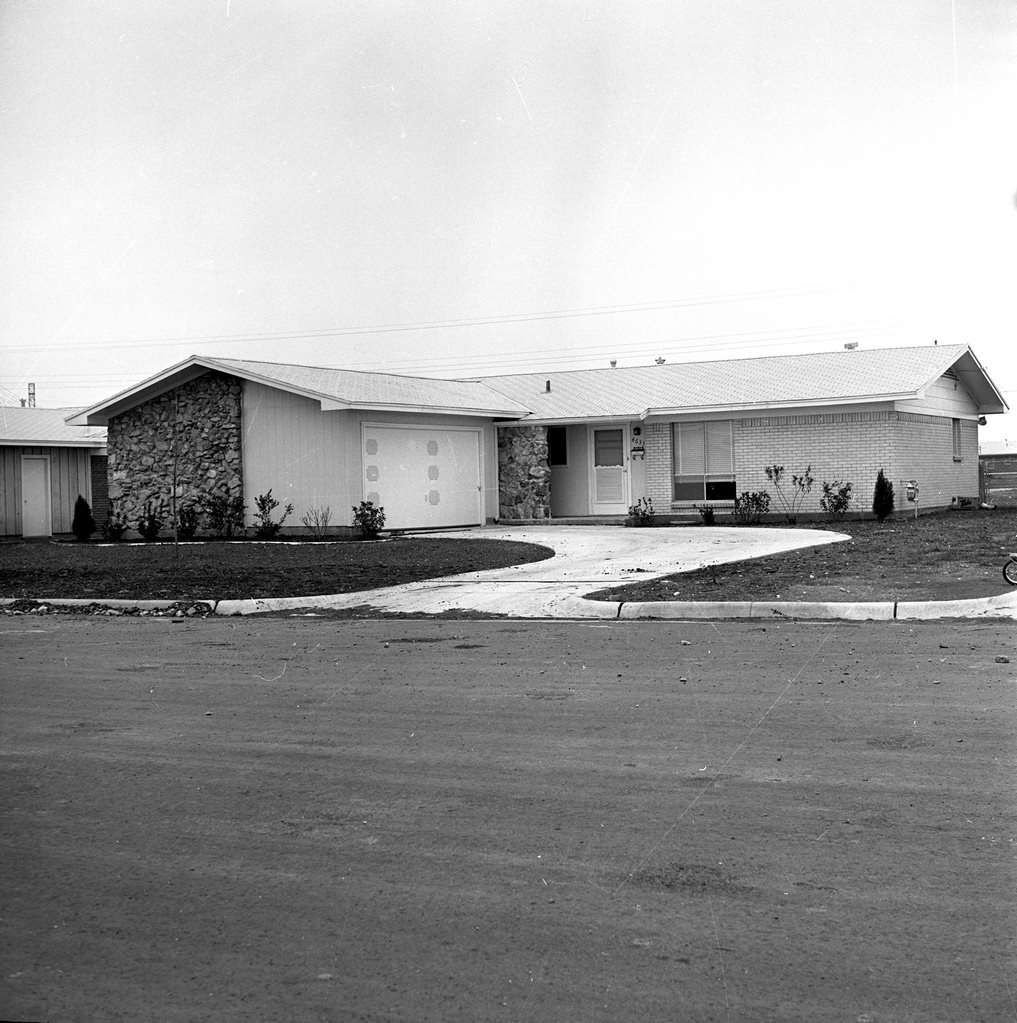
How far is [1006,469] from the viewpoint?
4025 centimetres

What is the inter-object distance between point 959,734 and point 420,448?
72.3 ft

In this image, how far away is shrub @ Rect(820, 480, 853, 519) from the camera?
27.3 metres

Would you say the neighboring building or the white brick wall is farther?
the neighboring building

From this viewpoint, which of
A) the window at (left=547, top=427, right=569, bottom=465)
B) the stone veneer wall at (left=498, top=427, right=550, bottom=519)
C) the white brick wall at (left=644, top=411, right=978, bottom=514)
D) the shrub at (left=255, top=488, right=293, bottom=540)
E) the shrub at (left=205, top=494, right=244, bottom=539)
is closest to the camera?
the shrub at (left=255, top=488, right=293, bottom=540)

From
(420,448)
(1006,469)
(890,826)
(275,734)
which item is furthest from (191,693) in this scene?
(1006,469)

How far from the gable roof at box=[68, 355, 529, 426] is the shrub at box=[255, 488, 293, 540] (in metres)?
2.47

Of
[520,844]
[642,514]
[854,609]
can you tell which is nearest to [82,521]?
[642,514]

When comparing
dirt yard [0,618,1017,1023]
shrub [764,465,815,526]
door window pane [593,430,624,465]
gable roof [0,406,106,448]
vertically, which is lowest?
dirt yard [0,618,1017,1023]

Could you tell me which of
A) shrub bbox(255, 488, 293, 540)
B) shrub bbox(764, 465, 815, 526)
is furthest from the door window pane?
shrub bbox(255, 488, 293, 540)

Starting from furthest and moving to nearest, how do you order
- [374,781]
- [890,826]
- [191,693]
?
[191,693], [374,781], [890,826]

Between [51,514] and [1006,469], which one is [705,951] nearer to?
[51,514]

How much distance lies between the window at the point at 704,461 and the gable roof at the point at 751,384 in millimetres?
762

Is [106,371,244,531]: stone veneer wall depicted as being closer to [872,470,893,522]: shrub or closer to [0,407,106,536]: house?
[0,407,106,536]: house

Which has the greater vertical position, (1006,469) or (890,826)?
(1006,469)
